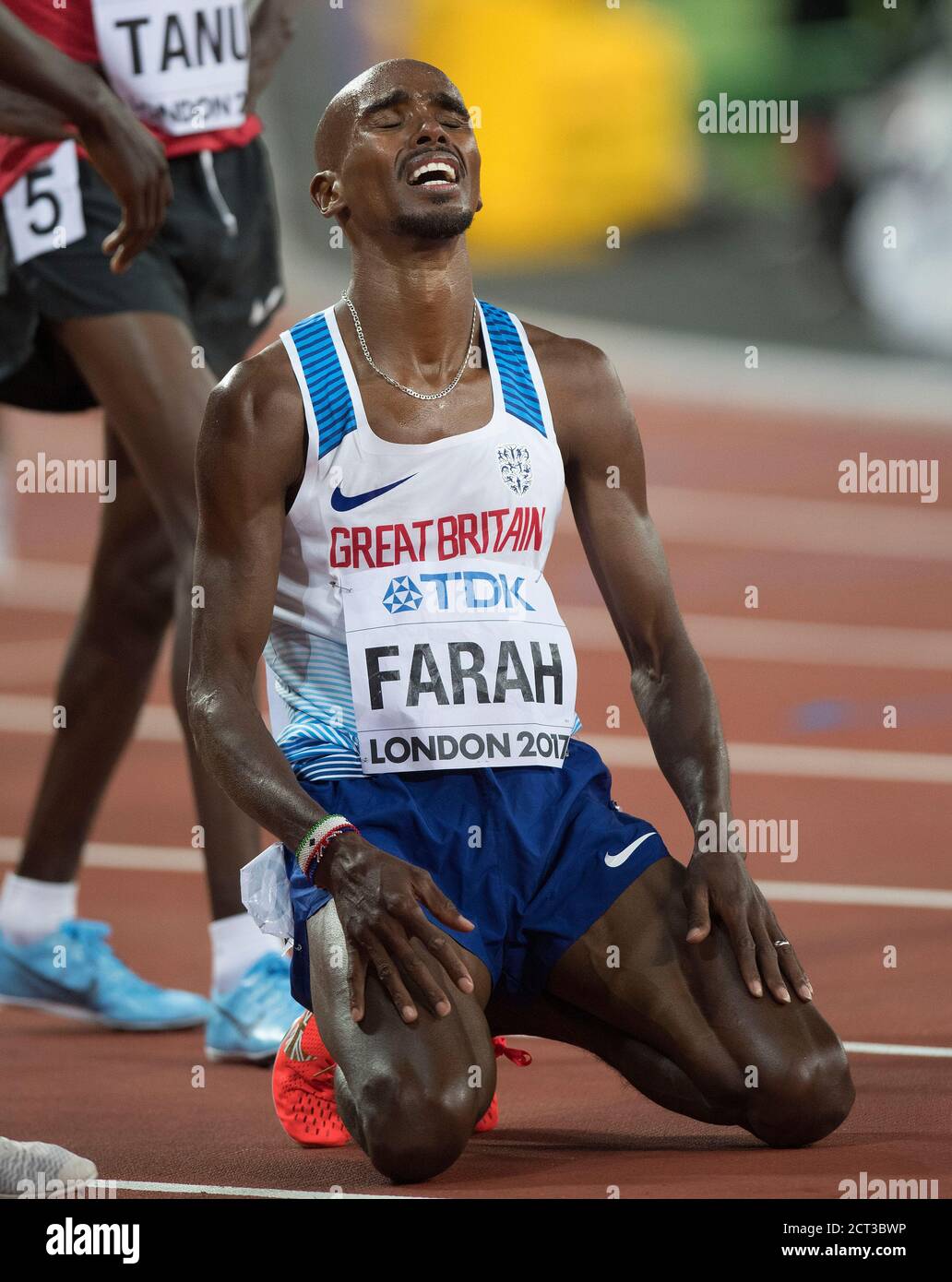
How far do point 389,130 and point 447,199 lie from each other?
0.56 feet

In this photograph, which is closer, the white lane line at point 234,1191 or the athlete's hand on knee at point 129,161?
the white lane line at point 234,1191

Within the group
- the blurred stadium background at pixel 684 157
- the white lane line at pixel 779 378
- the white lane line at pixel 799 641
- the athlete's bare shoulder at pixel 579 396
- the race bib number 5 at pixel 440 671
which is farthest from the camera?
the blurred stadium background at pixel 684 157

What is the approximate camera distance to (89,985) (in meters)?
5.00

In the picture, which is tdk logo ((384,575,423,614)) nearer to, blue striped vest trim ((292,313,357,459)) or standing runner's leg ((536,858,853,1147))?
blue striped vest trim ((292,313,357,459))

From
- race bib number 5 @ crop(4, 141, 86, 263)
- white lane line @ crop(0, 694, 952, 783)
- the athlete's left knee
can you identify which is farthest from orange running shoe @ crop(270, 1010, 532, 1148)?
white lane line @ crop(0, 694, 952, 783)

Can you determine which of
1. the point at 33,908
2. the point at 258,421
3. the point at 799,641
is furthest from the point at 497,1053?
the point at 799,641

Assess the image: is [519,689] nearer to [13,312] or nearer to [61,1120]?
[61,1120]

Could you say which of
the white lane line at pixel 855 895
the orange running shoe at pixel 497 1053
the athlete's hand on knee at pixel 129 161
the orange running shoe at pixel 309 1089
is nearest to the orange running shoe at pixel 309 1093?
the orange running shoe at pixel 309 1089

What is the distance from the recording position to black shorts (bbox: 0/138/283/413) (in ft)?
15.7

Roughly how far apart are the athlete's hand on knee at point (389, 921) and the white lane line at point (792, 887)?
249 cm

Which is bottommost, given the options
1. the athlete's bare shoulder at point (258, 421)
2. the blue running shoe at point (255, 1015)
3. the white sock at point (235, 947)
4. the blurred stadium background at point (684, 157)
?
the blue running shoe at point (255, 1015)

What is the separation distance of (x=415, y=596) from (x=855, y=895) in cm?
244

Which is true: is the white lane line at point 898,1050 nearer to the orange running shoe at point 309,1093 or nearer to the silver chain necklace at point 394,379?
the orange running shoe at point 309,1093

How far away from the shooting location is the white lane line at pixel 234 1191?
337cm
